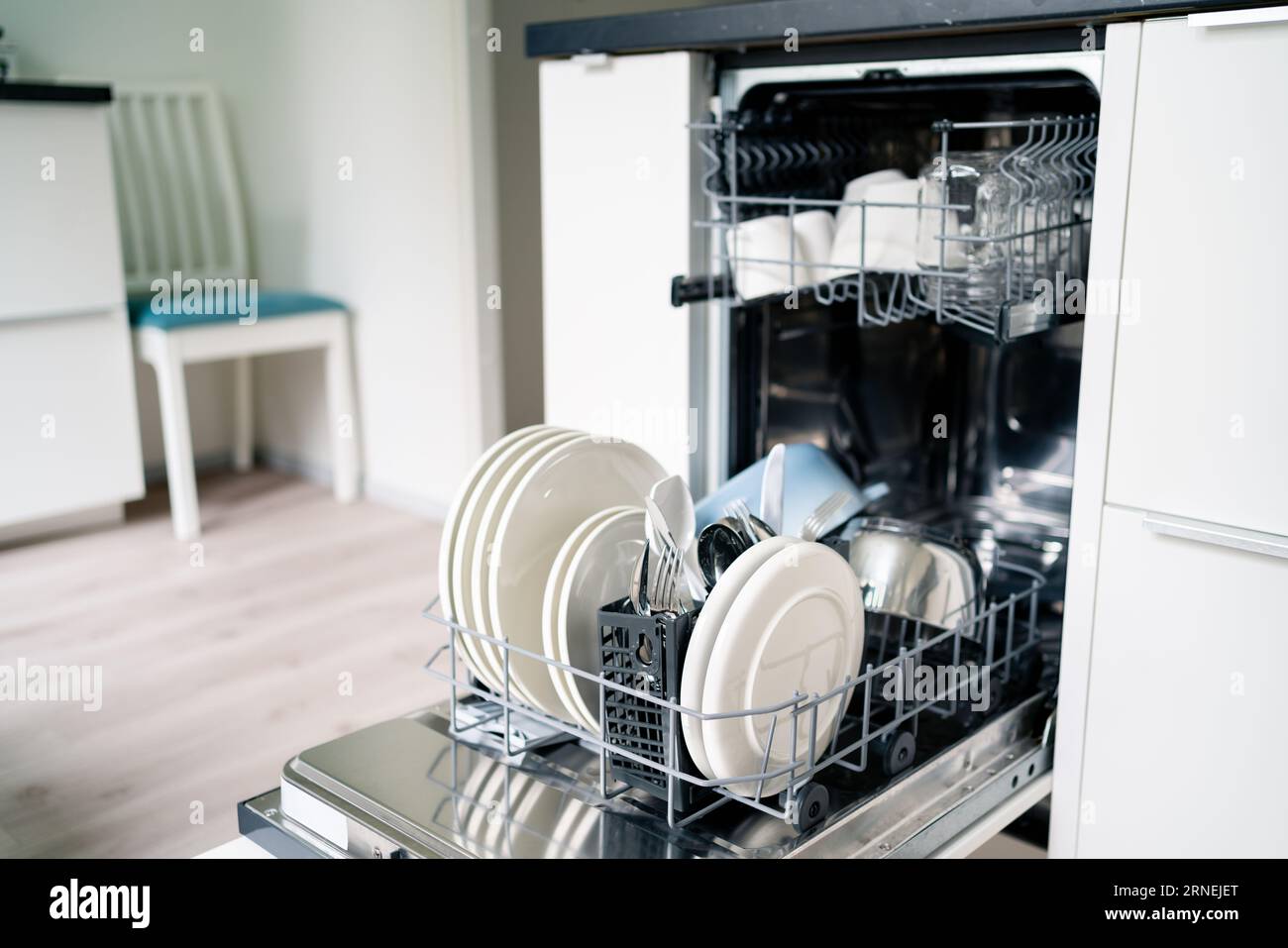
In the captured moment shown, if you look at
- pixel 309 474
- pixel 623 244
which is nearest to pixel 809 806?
pixel 623 244

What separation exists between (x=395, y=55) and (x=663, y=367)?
154 cm

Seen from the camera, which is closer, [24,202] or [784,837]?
[784,837]

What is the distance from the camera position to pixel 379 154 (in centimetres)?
266

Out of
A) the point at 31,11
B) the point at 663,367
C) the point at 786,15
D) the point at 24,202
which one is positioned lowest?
the point at 663,367

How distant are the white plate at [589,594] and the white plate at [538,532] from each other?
47 mm

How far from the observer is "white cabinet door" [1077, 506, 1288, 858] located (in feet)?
3.15

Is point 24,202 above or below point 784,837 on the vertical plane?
above

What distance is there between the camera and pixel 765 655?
2.93ft

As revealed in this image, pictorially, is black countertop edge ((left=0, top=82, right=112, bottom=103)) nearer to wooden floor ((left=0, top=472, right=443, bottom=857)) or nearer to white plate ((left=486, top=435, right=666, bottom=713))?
wooden floor ((left=0, top=472, right=443, bottom=857))

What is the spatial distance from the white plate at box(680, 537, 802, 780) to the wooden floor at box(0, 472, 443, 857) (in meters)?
0.79

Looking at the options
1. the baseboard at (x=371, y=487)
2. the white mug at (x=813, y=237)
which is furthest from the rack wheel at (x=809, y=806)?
the baseboard at (x=371, y=487)

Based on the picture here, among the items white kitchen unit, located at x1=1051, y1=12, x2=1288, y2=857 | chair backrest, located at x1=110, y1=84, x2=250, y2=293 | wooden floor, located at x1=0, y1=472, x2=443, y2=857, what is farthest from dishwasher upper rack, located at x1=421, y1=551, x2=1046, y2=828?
chair backrest, located at x1=110, y1=84, x2=250, y2=293
